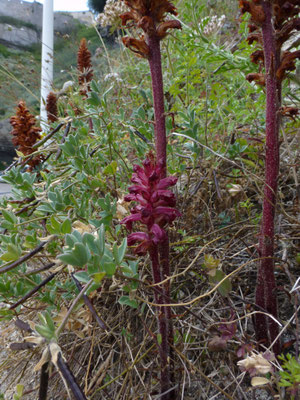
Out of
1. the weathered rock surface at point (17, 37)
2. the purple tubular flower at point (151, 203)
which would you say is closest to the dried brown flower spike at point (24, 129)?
the purple tubular flower at point (151, 203)

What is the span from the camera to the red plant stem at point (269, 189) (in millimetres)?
701

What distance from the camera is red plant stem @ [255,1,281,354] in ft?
2.30

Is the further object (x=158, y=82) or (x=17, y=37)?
(x=17, y=37)

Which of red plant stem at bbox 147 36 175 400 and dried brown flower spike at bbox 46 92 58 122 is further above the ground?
dried brown flower spike at bbox 46 92 58 122

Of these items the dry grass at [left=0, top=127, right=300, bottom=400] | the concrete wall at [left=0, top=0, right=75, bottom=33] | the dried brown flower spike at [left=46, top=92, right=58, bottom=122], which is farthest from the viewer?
the concrete wall at [left=0, top=0, right=75, bottom=33]

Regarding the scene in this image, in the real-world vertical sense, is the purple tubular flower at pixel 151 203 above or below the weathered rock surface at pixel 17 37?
below

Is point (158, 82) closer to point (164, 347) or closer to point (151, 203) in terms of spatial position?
point (151, 203)

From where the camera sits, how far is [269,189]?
73 cm

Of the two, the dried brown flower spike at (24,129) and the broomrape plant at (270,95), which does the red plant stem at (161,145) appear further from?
the dried brown flower spike at (24,129)

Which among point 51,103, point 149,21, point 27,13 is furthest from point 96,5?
point 149,21

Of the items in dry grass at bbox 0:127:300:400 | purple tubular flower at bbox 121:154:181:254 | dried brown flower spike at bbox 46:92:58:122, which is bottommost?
dry grass at bbox 0:127:300:400

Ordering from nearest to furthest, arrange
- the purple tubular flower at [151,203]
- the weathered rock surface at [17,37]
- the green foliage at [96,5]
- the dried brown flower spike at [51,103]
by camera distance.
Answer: the purple tubular flower at [151,203] → the dried brown flower spike at [51,103] → the weathered rock surface at [17,37] → the green foliage at [96,5]

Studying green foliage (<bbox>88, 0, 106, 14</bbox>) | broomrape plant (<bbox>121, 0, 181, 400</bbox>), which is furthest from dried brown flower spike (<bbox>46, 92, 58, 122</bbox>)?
green foliage (<bbox>88, 0, 106, 14</bbox>)

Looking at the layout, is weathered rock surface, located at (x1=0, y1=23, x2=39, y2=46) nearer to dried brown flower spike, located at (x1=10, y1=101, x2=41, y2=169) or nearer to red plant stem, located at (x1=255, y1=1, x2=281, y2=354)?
dried brown flower spike, located at (x1=10, y1=101, x2=41, y2=169)
